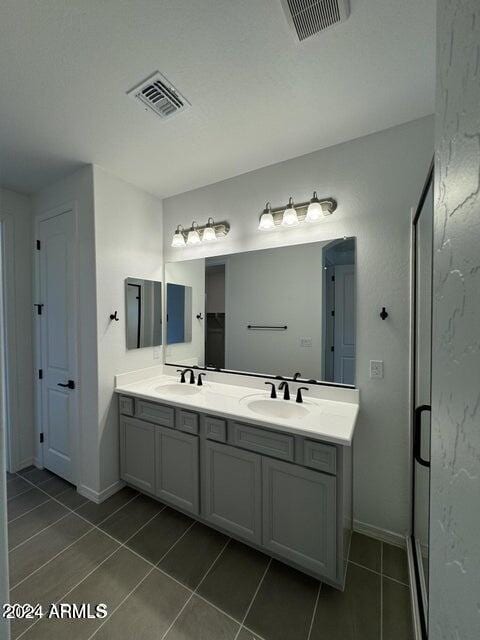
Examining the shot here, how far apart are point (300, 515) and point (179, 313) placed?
189 cm

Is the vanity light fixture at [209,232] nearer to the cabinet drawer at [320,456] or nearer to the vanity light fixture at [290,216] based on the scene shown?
the vanity light fixture at [290,216]

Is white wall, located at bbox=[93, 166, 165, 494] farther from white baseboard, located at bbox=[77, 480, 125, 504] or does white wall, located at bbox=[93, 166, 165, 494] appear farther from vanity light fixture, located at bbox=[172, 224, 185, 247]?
vanity light fixture, located at bbox=[172, 224, 185, 247]

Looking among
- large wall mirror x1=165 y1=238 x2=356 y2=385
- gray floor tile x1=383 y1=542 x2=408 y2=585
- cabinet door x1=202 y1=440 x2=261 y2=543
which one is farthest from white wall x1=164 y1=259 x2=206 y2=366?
gray floor tile x1=383 y1=542 x2=408 y2=585

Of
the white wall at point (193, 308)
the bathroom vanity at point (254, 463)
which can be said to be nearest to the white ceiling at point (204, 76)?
the white wall at point (193, 308)

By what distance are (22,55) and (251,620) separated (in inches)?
110

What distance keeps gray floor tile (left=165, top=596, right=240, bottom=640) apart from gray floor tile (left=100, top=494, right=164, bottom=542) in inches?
25.9

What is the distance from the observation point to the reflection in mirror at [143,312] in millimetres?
2359

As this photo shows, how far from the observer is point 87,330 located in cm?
213

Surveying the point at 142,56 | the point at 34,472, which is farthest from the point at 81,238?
the point at 34,472

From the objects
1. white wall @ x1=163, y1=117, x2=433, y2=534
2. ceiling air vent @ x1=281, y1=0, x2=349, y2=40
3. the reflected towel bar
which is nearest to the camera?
ceiling air vent @ x1=281, y1=0, x2=349, y2=40

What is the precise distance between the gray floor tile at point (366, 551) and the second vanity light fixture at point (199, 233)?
2.39 m

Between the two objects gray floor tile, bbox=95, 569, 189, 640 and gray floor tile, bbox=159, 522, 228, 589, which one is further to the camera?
gray floor tile, bbox=159, 522, 228, 589

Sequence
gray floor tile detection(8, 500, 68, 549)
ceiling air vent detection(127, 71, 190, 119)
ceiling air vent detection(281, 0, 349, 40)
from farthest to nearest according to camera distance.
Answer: gray floor tile detection(8, 500, 68, 549) < ceiling air vent detection(127, 71, 190, 119) < ceiling air vent detection(281, 0, 349, 40)

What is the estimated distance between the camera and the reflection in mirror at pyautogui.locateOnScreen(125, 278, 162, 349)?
2359mm
